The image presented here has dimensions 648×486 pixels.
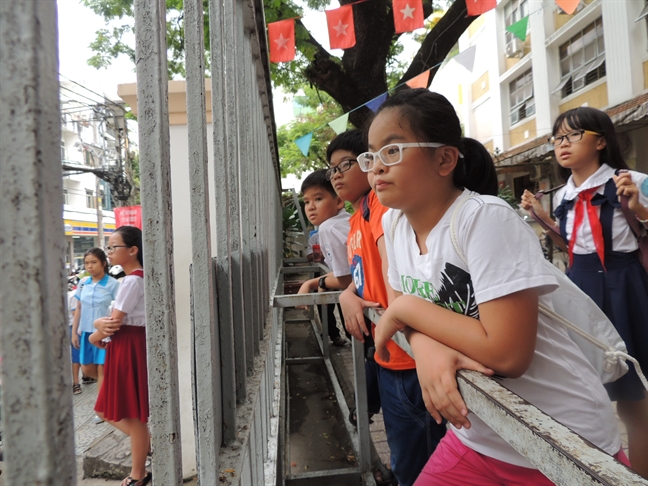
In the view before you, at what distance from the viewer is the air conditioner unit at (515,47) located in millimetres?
14875

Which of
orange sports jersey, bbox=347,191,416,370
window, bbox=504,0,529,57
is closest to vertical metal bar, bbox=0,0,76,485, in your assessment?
orange sports jersey, bbox=347,191,416,370

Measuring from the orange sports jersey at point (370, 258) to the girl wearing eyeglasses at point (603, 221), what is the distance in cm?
114

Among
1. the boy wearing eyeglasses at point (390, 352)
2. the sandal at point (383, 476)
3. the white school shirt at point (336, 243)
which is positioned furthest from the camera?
the white school shirt at point (336, 243)

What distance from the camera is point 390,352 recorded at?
172 centimetres

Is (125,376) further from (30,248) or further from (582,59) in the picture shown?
(582,59)

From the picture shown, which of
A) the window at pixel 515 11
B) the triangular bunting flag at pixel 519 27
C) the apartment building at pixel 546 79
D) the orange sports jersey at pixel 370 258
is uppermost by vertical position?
the window at pixel 515 11

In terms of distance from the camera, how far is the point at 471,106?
1902 centimetres

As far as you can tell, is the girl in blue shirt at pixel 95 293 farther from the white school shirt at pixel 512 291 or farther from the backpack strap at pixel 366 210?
the white school shirt at pixel 512 291

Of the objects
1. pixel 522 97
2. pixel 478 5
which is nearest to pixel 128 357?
pixel 478 5

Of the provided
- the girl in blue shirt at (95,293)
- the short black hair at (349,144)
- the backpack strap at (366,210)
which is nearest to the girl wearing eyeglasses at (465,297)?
the backpack strap at (366,210)

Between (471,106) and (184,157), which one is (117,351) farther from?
(471,106)

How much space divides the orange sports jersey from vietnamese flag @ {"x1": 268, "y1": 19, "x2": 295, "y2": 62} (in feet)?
13.6

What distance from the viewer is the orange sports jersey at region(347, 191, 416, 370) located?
1.71 metres

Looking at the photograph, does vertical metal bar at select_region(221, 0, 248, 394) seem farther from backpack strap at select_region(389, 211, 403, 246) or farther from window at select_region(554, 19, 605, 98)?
window at select_region(554, 19, 605, 98)
